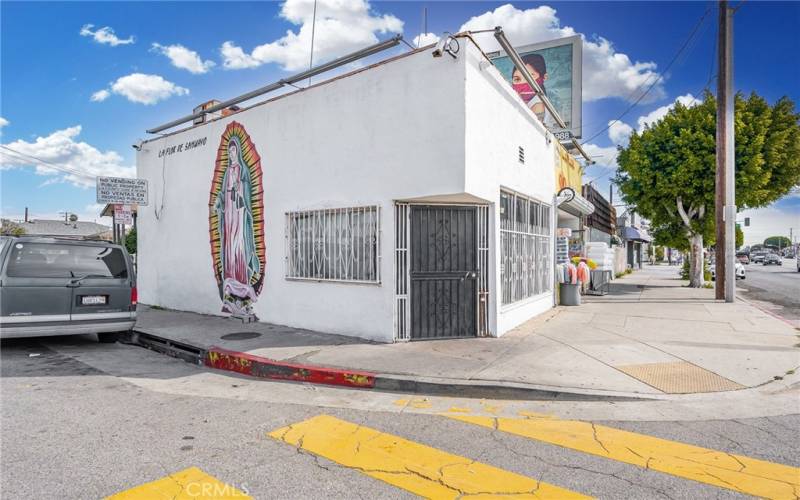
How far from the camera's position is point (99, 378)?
5.87 metres

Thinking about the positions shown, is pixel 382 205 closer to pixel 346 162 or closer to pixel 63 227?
pixel 346 162

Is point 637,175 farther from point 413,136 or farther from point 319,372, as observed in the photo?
point 319,372

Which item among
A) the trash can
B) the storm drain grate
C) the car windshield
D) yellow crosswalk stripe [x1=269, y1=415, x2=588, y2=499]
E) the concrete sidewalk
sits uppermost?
the car windshield

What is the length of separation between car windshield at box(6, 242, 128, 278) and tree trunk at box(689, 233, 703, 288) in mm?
19699

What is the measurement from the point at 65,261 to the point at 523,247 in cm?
875

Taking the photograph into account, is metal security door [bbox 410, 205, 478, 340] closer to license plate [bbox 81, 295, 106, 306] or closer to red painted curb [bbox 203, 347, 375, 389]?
red painted curb [bbox 203, 347, 375, 389]

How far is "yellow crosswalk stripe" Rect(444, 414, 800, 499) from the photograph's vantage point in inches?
123

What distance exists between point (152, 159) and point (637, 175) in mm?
17261

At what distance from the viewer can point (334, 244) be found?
8328 mm

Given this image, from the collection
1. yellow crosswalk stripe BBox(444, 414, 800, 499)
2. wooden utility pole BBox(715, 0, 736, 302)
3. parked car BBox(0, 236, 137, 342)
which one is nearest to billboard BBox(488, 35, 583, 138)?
wooden utility pole BBox(715, 0, 736, 302)

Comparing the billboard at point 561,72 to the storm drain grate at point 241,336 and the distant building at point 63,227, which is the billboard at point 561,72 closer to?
the storm drain grate at point 241,336

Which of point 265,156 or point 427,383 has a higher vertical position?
point 265,156

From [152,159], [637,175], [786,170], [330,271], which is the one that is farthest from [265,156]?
[786,170]

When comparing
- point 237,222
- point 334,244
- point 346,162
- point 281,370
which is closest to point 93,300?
point 237,222
